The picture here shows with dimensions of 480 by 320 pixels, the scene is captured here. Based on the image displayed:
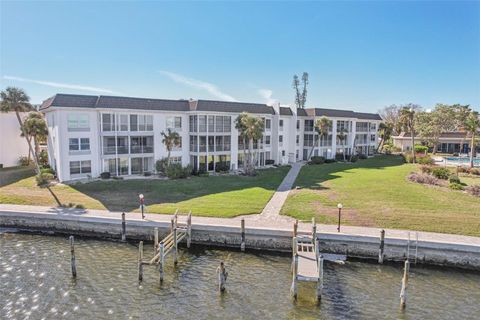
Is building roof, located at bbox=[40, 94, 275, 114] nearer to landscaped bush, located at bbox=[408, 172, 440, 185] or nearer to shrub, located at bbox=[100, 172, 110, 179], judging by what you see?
shrub, located at bbox=[100, 172, 110, 179]

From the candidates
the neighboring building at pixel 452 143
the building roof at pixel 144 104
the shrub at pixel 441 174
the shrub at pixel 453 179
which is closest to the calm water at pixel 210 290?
the shrub at pixel 453 179

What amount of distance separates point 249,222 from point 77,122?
23028mm

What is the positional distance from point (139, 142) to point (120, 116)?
369cm

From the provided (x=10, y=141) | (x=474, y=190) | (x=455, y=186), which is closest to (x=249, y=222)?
(x=474, y=190)

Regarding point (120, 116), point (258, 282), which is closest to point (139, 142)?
point (120, 116)

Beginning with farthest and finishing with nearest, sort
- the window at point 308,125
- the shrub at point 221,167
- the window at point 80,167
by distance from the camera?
the window at point 308,125
the shrub at point 221,167
the window at point 80,167

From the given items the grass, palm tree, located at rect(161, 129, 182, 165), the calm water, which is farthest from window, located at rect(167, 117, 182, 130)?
the calm water

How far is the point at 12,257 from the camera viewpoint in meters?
18.0

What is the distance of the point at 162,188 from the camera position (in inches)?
1174

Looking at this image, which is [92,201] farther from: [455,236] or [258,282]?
[455,236]

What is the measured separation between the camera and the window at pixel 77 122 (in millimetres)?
32688

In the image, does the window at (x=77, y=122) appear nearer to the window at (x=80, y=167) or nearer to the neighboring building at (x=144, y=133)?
the neighboring building at (x=144, y=133)

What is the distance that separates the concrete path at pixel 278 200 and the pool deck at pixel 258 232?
0.56 metres

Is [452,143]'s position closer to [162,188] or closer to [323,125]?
[323,125]
